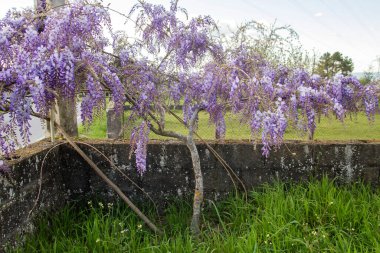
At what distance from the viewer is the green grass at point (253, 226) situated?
3504 millimetres

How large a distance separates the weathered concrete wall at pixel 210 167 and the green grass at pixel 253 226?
0.18 m

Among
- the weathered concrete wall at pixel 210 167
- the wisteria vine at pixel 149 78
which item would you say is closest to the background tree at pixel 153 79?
the wisteria vine at pixel 149 78

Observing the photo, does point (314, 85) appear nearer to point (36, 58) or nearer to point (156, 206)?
point (156, 206)

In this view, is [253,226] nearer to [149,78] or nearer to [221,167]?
[221,167]

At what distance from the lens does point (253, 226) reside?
3.70 meters

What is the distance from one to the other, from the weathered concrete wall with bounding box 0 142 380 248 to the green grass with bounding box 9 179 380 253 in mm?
180

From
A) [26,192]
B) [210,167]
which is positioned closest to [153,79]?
[210,167]

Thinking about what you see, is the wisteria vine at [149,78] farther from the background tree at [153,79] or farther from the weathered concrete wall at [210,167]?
the weathered concrete wall at [210,167]

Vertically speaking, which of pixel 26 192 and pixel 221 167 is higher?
pixel 221 167

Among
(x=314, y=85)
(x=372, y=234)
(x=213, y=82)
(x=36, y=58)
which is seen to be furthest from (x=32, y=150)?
(x=372, y=234)

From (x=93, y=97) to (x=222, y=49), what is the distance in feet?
5.41

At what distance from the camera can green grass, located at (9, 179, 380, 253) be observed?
138 inches

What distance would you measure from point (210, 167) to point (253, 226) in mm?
1187

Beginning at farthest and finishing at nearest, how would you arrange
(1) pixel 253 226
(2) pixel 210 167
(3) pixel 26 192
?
(2) pixel 210 167, (3) pixel 26 192, (1) pixel 253 226
